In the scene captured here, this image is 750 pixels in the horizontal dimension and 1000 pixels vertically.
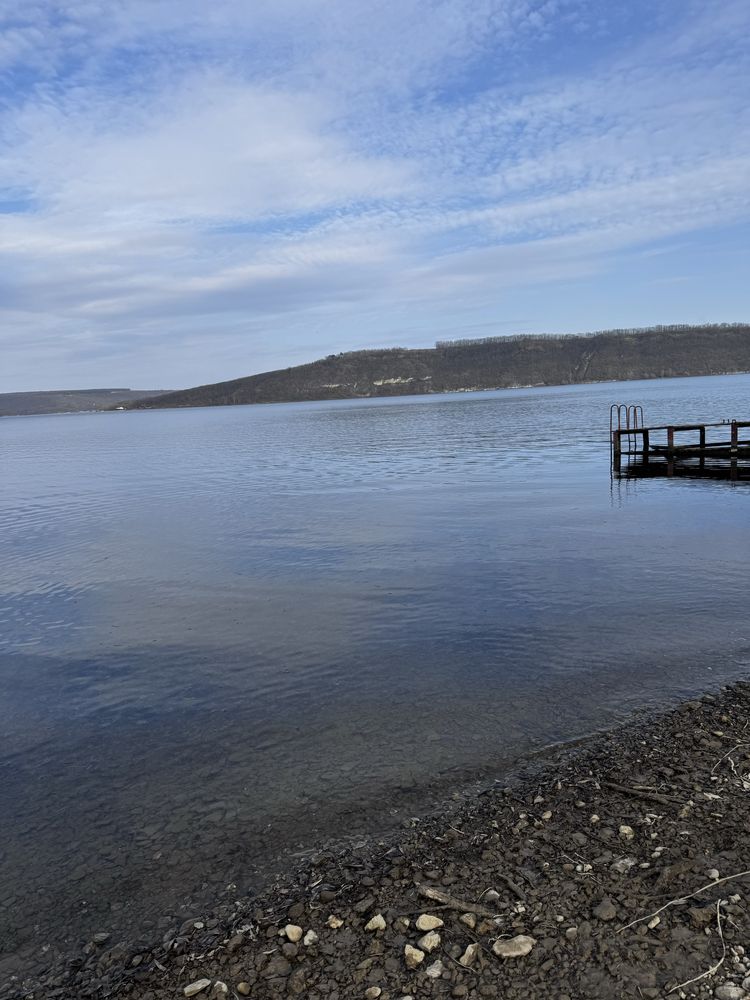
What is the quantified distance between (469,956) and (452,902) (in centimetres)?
49

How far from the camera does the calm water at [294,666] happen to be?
6.06 metres

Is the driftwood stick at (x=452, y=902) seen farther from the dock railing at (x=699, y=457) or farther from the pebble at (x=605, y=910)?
the dock railing at (x=699, y=457)

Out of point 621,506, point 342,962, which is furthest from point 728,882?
point 621,506

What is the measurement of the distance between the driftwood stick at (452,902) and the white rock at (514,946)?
24 centimetres

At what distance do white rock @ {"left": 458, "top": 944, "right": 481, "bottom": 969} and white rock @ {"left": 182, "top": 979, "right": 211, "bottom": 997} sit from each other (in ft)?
4.96

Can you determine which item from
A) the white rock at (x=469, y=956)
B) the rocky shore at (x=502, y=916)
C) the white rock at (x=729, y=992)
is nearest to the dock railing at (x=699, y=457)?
the rocky shore at (x=502, y=916)

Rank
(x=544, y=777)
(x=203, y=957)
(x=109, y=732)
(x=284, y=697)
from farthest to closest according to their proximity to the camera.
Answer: (x=284, y=697), (x=109, y=732), (x=544, y=777), (x=203, y=957)

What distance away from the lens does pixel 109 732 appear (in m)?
8.20

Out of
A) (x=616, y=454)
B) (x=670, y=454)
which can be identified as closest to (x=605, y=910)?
(x=670, y=454)

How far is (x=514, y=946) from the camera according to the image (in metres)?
4.32

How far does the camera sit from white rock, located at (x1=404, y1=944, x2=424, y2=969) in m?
→ 4.28

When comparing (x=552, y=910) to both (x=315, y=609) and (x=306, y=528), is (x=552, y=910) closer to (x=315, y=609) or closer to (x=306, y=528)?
(x=315, y=609)

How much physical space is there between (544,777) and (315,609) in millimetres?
6481

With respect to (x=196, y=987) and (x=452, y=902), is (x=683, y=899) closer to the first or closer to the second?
(x=452, y=902)
